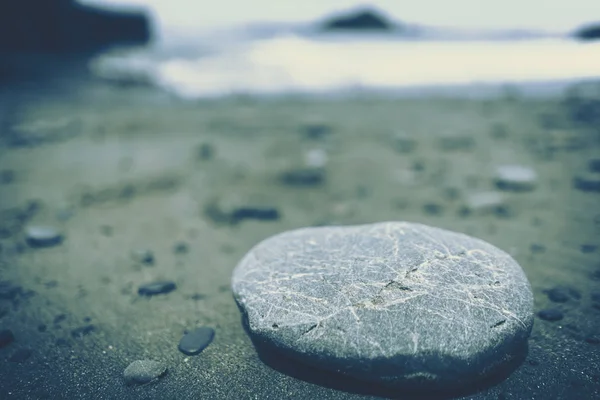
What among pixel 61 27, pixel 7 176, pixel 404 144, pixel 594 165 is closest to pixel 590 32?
pixel 594 165

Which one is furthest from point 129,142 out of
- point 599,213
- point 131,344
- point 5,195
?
point 599,213

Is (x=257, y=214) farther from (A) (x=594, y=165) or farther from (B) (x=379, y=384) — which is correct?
(A) (x=594, y=165)

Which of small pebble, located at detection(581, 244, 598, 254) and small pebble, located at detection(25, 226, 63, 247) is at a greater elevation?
small pebble, located at detection(581, 244, 598, 254)

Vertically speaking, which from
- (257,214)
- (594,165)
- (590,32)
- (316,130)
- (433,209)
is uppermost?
(590,32)

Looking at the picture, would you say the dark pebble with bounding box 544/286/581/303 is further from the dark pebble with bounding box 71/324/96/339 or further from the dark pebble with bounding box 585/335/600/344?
the dark pebble with bounding box 71/324/96/339

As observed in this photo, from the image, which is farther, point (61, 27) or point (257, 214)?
point (61, 27)

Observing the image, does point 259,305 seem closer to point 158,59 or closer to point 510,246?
point 510,246

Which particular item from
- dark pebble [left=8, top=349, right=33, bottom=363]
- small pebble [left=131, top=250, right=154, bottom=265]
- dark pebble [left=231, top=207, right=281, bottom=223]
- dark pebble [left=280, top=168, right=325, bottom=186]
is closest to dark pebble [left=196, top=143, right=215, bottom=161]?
dark pebble [left=280, top=168, right=325, bottom=186]

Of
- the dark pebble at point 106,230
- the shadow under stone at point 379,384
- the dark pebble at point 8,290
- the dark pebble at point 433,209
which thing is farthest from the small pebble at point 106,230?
the dark pebble at point 433,209
